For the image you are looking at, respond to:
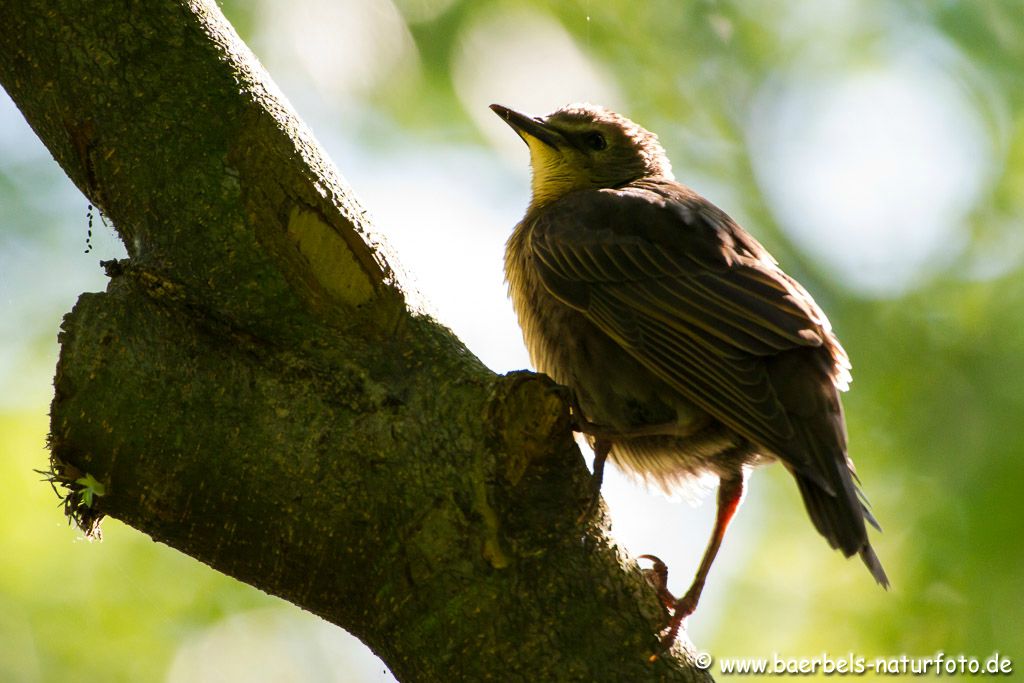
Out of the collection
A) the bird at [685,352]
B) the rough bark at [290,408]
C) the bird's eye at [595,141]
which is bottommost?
the rough bark at [290,408]

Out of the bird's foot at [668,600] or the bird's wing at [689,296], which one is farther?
the bird's wing at [689,296]

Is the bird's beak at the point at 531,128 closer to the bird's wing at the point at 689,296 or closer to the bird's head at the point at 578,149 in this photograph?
the bird's head at the point at 578,149

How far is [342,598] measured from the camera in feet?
9.01

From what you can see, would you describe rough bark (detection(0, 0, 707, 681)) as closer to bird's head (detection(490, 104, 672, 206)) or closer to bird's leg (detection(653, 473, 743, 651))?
bird's leg (detection(653, 473, 743, 651))

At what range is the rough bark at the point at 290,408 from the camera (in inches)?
106

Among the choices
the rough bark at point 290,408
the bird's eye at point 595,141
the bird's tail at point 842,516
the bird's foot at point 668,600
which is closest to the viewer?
the rough bark at point 290,408

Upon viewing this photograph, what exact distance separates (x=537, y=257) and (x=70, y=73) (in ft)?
6.63

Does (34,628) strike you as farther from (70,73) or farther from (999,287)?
(999,287)

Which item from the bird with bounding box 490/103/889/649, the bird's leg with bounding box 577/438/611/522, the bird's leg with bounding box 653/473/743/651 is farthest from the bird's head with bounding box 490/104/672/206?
the bird's leg with bounding box 577/438/611/522

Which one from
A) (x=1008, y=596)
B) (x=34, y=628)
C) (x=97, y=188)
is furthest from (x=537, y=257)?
(x=34, y=628)

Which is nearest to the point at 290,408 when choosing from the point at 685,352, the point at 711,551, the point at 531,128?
the point at 685,352

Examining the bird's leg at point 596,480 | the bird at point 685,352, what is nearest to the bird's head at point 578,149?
the bird at point 685,352

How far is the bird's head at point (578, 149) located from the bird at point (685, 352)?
502 mm

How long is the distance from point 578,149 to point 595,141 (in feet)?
0.36
